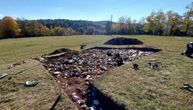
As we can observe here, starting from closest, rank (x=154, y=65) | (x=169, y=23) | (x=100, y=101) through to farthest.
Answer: (x=100, y=101)
(x=154, y=65)
(x=169, y=23)

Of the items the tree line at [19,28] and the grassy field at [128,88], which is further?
the tree line at [19,28]

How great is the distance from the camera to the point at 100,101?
8.69 m

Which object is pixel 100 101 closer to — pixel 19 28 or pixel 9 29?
pixel 9 29

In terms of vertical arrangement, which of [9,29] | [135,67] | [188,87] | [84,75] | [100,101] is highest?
[135,67]

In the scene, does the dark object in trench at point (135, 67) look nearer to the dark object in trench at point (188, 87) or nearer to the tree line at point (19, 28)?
the dark object in trench at point (188, 87)

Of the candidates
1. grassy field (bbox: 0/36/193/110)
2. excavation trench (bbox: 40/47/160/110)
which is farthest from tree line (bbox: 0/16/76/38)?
grassy field (bbox: 0/36/193/110)

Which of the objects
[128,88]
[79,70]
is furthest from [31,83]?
[128,88]

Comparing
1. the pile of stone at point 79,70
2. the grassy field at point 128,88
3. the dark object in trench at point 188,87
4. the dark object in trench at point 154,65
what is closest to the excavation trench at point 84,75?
the pile of stone at point 79,70

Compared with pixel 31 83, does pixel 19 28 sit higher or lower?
higher

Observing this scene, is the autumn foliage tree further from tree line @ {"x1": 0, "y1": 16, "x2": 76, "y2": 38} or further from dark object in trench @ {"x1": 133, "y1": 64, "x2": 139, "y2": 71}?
dark object in trench @ {"x1": 133, "y1": 64, "x2": 139, "y2": 71}

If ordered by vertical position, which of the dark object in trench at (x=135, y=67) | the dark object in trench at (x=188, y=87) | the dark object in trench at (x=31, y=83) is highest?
the dark object in trench at (x=135, y=67)

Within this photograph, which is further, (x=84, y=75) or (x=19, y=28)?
(x=19, y=28)

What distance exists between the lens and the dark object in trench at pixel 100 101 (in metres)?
7.90

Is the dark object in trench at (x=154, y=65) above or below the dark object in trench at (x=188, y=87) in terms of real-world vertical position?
above
